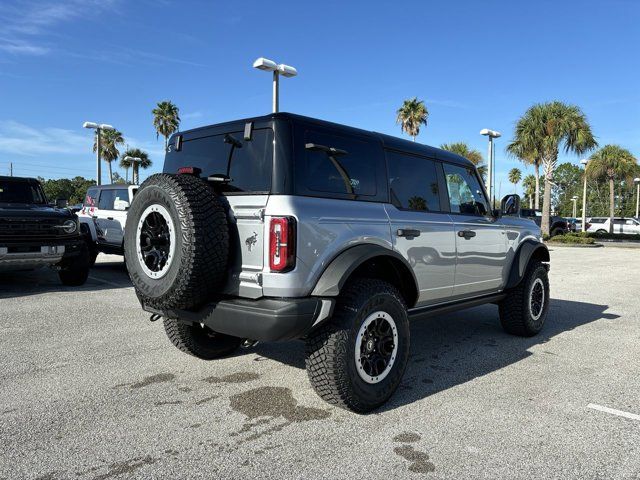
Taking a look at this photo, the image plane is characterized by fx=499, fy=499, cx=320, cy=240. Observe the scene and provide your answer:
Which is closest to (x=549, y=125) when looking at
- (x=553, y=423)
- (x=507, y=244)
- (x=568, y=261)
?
(x=568, y=261)

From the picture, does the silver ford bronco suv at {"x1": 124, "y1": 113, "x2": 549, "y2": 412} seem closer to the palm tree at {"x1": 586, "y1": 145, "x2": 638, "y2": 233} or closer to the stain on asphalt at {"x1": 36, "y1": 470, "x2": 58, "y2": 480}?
the stain on asphalt at {"x1": 36, "y1": 470, "x2": 58, "y2": 480}

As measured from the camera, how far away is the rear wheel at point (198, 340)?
4.32 metres

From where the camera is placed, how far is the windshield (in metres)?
8.59

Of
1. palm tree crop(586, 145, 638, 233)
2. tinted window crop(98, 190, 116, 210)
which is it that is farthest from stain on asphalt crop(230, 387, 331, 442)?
palm tree crop(586, 145, 638, 233)

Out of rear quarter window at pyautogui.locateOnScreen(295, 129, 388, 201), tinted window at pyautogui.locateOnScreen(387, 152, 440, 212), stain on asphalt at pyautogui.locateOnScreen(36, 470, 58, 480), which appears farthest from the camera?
tinted window at pyautogui.locateOnScreen(387, 152, 440, 212)

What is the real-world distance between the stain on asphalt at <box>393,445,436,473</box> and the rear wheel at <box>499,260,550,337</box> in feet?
10.1

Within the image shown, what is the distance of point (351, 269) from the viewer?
330 cm

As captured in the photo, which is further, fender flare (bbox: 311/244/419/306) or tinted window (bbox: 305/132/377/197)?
tinted window (bbox: 305/132/377/197)

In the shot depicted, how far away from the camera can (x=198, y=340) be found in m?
4.40

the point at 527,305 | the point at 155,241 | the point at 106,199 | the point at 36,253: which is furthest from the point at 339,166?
the point at 106,199

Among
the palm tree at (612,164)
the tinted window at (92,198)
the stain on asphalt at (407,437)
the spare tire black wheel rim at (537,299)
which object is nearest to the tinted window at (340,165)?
the stain on asphalt at (407,437)

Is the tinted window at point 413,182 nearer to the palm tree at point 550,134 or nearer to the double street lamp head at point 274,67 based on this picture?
the double street lamp head at point 274,67

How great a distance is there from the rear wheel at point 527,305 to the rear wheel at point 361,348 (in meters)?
2.36

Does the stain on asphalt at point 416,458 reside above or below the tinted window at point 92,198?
below
